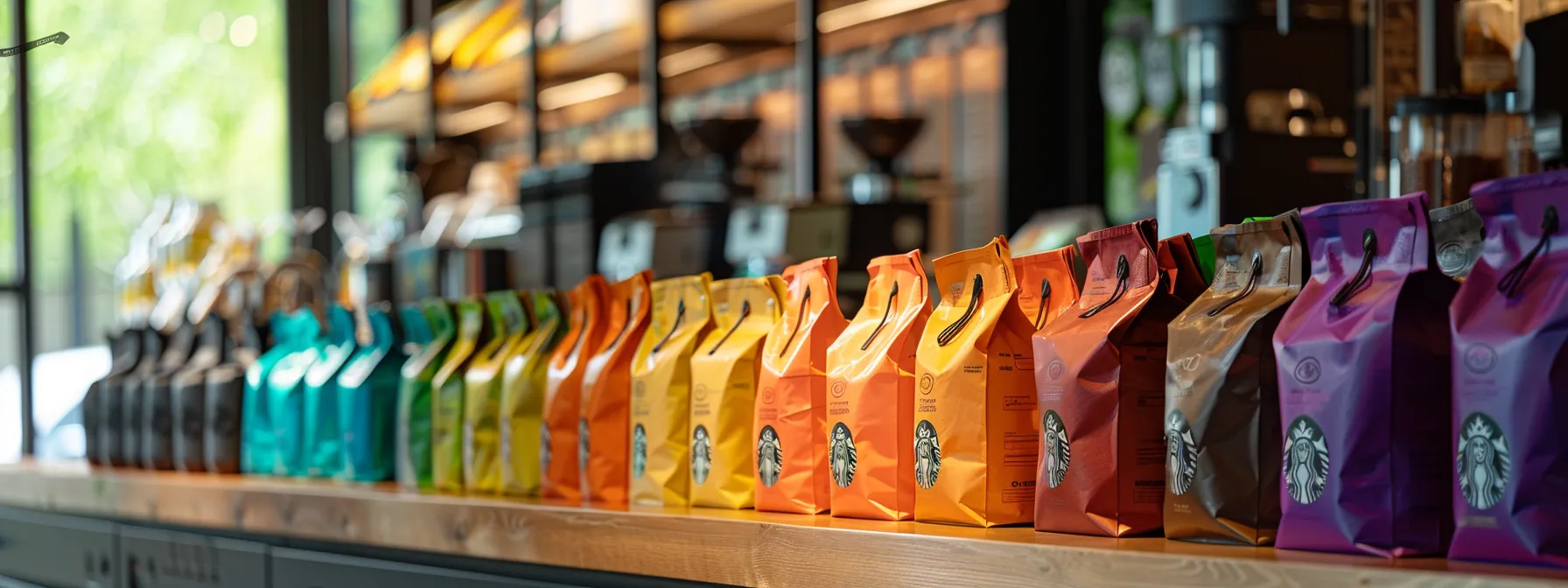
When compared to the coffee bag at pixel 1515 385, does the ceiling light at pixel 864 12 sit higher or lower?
higher

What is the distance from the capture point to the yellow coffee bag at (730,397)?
1433mm

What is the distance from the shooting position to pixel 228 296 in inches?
121

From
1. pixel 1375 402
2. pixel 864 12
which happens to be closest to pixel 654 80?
pixel 864 12

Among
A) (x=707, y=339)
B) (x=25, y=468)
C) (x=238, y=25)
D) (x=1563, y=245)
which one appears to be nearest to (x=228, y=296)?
(x=25, y=468)

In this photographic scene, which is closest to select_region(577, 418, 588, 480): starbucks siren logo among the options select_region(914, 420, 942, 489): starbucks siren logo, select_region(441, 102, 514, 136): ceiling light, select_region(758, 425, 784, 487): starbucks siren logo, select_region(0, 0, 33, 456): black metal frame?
select_region(758, 425, 784, 487): starbucks siren logo

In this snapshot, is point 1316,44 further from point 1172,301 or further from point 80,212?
A: point 80,212

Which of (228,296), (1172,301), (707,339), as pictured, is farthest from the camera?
(228,296)

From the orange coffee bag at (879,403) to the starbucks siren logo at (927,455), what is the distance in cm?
2

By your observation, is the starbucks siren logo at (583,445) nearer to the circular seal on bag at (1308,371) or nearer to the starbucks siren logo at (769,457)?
the starbucks siren logo at (769,457)

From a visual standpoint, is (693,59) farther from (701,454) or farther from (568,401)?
(701,454)

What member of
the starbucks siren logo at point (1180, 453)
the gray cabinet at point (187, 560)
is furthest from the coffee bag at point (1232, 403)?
the gray cabinet at point (187, 560)

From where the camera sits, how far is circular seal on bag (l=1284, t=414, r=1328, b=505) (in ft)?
3.23

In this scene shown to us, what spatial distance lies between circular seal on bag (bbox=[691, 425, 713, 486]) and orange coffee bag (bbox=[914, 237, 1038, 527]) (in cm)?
28

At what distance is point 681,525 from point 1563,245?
0.75 metres
